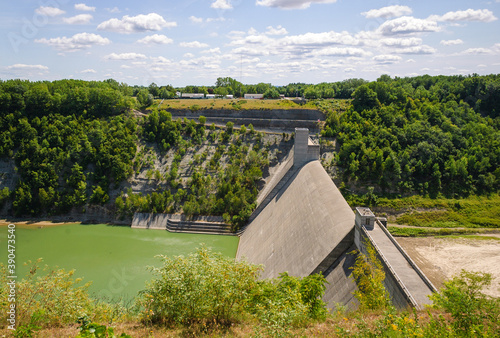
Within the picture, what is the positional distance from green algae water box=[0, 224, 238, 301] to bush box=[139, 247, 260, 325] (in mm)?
11518

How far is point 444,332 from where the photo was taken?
7.33m

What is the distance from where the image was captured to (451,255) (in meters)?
22.3

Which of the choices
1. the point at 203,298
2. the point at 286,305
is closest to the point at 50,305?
the point at 203,298

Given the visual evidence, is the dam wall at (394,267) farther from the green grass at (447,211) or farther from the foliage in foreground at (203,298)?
the green grass at (447,211)

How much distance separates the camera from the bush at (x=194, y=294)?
8.44m

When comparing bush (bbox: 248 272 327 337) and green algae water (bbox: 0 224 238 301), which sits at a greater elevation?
bush (bbox: 248 272 327 337)

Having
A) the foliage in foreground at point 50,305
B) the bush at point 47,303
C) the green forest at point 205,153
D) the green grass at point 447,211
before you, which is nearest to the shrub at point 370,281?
the foliage in foreground at point 50,305

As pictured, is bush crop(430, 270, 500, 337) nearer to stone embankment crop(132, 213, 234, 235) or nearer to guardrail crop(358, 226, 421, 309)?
guardrail crop(358, 226, 421, 309)

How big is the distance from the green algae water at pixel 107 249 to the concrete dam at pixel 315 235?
65.9 inches

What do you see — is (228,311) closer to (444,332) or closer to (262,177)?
(444,332)

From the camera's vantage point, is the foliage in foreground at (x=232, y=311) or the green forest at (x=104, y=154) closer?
the foliage in foreground at (x=232, y=311)

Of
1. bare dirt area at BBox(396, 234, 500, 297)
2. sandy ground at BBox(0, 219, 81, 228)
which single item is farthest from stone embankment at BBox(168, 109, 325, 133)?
sandy ground at BBox(0, 219, 81, 228)

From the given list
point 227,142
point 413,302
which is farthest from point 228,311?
point 227,142

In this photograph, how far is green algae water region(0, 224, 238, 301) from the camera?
21.1 meters
